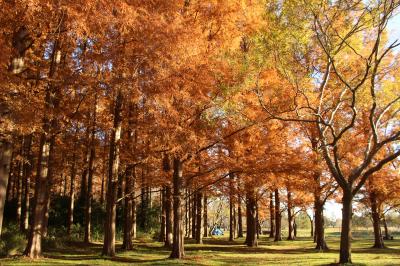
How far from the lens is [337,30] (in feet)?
44.9

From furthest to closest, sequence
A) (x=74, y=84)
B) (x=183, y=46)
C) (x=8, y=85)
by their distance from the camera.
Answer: (x=183, y=46), (x=74, y=84), (x=8, y=85)

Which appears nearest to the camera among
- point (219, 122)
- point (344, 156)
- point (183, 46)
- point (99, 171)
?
point (183, 46)

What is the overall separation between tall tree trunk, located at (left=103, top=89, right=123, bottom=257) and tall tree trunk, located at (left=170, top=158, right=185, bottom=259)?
8.37ft

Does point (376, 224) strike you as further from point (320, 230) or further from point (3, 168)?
point (3, 168)

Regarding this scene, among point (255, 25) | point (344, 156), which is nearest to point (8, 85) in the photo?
point (255, 25)

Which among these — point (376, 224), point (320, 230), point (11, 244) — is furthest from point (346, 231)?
point (376, 224)

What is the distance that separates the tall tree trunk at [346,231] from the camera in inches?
518

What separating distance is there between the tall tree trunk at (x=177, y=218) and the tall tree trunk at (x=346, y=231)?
6090mm

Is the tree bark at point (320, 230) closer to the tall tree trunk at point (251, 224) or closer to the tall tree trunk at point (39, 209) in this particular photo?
the tall tree trunk at point (251, 224)

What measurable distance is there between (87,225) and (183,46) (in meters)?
13.8

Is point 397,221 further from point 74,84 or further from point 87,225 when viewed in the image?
point 74,84

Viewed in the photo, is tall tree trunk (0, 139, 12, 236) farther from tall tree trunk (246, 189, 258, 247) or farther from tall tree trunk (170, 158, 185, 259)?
tall tree trunk (246, 189, 258, 247)

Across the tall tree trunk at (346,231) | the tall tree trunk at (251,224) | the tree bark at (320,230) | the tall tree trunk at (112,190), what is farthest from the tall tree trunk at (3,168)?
the tree bark at (320,230)

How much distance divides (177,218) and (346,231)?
6614 mm
